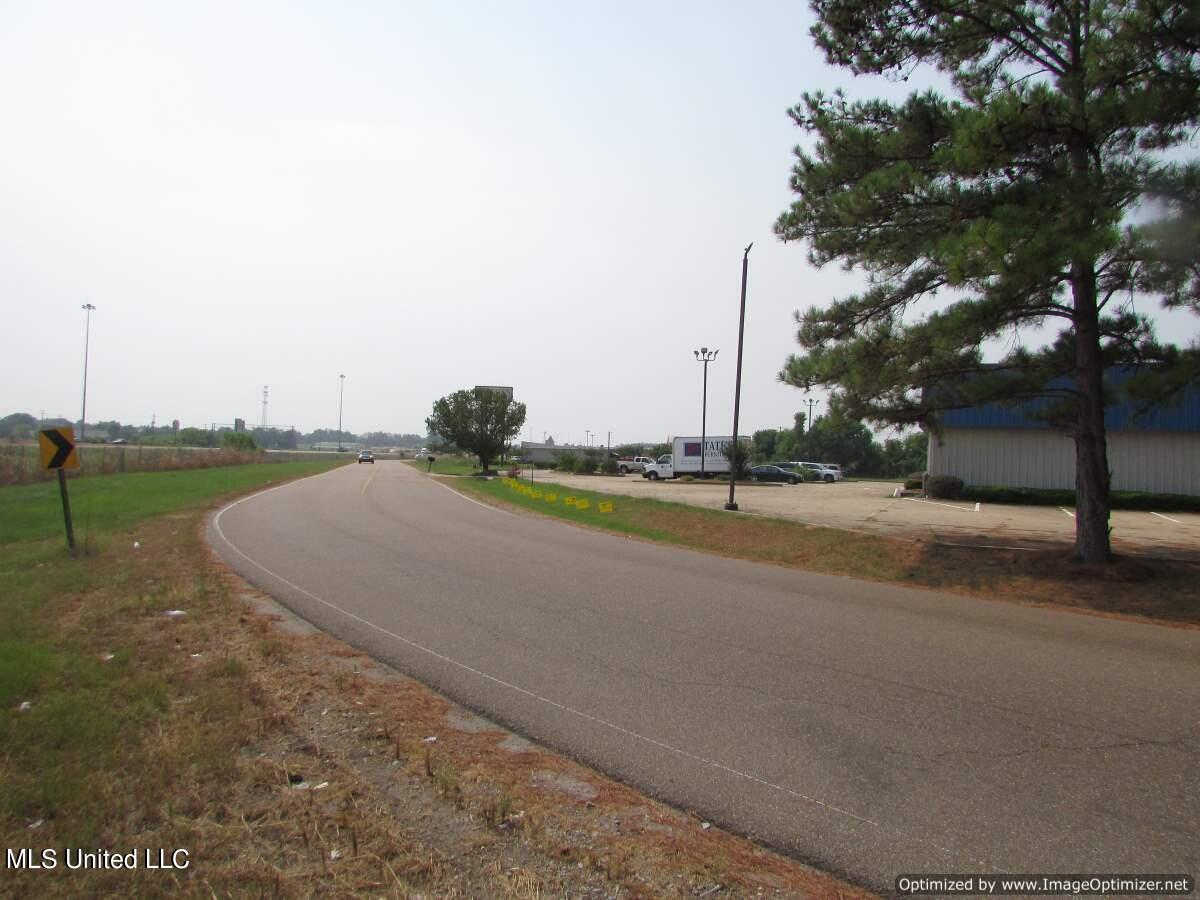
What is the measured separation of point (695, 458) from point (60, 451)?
4410cm

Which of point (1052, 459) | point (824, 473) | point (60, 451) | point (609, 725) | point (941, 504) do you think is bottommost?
point (609, 725)

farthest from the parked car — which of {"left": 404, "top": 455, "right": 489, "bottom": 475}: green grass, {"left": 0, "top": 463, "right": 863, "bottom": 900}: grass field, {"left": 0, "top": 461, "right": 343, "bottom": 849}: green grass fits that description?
{"left": 0, "top": 463, "right": 863, "bottom": 900}: grass field

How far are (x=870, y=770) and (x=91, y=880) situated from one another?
12.9ft

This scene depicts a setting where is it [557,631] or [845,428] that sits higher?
[845,428]

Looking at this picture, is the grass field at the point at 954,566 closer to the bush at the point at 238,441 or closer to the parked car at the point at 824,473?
the parked car at the point at 824,473

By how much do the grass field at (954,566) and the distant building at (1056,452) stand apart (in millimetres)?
15414

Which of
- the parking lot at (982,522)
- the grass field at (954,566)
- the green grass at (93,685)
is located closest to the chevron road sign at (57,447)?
the green grass at (93,685)

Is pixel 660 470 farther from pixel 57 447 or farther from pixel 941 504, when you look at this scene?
pixel 57 447

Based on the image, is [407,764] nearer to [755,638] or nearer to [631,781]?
[631,781]

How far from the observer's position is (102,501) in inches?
979

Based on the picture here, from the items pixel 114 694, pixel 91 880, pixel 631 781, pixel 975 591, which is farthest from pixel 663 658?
pixel 975 591

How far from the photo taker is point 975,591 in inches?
470

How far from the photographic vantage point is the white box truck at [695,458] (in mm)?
54281

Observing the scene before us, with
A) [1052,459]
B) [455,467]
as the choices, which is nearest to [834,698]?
[1052,459]
